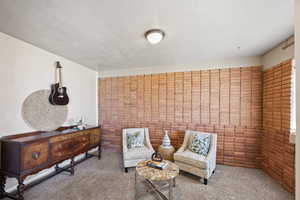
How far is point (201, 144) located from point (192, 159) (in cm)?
40

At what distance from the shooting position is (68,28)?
1.92 meters

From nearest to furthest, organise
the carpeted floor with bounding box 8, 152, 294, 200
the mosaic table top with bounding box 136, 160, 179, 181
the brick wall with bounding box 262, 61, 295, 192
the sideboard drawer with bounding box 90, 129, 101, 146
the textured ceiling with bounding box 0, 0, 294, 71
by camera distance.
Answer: the textured ceiling with bounding box 0, 0, 294, 71, the mosaic table top with bounding box 136, 160, 179, 181, the carpeted floor with bounding box 8, 152, 294, 200, the brick wall with bounding box 262, 61, 295, 192, the sideboard drawer with bounding box 90, 129, 101, 146

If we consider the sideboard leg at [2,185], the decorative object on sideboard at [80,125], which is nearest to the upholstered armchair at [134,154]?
the decorative object on sideboard at [80,125]

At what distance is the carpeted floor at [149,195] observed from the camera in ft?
6.72

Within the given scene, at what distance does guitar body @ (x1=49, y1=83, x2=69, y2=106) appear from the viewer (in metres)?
2.72

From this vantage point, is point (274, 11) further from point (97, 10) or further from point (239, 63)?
point (97, 10)

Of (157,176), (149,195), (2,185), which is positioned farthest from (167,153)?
(2,185)

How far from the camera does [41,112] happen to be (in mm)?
2559

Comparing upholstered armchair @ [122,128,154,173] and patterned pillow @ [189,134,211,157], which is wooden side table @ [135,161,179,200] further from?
patterned pillow @ [189,134,211,157]

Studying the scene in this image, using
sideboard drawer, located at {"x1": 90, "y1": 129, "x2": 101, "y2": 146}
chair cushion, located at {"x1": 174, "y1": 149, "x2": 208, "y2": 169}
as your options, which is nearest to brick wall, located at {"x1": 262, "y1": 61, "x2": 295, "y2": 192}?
chair cushion, located at {"x1": 174, "y1": 149, "x2": 208, "y2": 169}

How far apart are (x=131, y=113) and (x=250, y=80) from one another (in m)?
2.98

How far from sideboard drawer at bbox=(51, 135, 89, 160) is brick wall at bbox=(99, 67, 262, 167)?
1.19m

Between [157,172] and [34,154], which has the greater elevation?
[34,154]

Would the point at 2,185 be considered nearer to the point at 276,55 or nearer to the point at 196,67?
the point at 196,67
